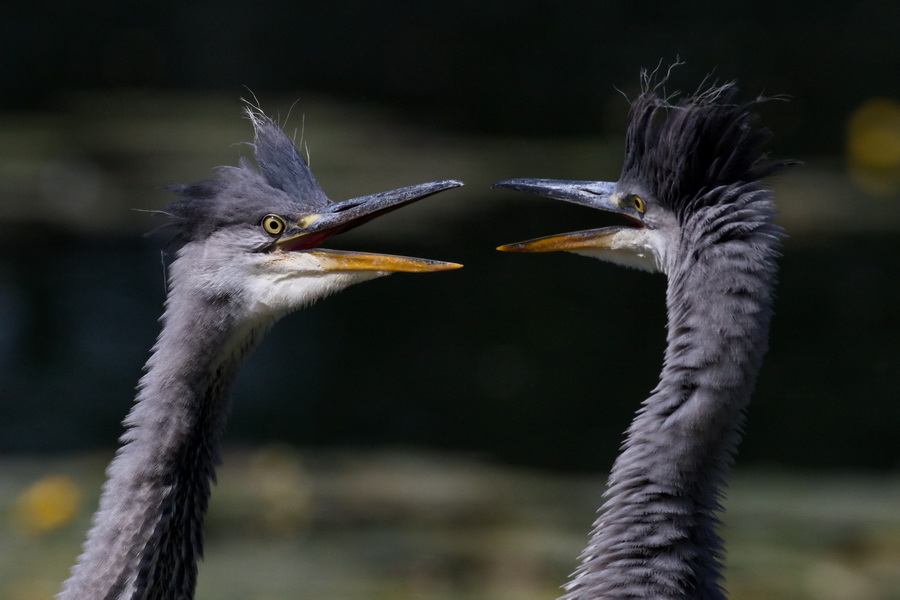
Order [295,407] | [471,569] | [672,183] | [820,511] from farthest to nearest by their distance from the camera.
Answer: [295,407] → [820,511] → [471,569] → [672,183]

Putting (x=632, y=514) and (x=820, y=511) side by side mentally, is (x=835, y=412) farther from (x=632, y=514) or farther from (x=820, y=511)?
(x=632, y=514)

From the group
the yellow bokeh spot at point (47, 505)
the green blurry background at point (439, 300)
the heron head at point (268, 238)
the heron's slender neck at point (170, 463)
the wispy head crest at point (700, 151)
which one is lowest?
the heron's slender neck at point (170, 463)

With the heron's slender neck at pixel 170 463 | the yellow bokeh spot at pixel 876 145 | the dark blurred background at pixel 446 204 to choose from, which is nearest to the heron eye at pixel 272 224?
the heron's slender neck at pixel 170 463

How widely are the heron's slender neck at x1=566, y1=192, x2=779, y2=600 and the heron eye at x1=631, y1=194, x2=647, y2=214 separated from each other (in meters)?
0.43

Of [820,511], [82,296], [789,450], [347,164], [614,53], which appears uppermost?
[614,53]

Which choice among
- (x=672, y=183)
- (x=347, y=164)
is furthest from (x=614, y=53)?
(x=672, y=183)

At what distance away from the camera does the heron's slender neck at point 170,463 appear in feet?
12.1

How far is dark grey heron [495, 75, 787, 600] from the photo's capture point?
12.2 ft

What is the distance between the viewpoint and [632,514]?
3.81 metres

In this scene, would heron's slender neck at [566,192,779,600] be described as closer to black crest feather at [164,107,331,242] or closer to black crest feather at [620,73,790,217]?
black crest feather at [620,73,790,217]

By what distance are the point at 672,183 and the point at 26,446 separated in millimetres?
5512

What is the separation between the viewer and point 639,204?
4285 mm

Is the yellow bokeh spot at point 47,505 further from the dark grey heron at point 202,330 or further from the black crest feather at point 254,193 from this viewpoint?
the black crest feather at point 254,193

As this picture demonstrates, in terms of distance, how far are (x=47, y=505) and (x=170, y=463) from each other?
3.59 metres
